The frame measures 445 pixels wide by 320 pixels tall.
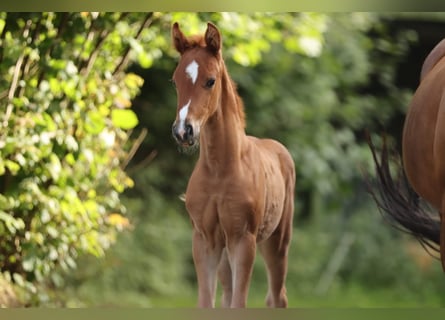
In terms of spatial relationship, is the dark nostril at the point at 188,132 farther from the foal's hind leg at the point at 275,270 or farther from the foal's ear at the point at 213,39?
the foal's hind leg at the point at 275,270

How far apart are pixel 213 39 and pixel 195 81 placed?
8.5 inches

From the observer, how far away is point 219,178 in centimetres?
442

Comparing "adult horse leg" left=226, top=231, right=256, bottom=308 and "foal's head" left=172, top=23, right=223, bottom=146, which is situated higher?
"foal's head" left=172, top=23, right=223, bottom=146

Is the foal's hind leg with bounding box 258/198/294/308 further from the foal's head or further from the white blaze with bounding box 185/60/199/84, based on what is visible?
the white blaze with bounding box 185/60/199/84

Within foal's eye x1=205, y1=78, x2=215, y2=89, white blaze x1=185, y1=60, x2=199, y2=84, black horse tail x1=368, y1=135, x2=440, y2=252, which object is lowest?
black horse tail x1=368, y1=135, x2=440, y2=252

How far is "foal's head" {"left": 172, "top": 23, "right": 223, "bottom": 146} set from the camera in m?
4.23

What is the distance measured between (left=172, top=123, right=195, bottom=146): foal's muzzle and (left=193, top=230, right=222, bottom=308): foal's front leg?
510 millimetres

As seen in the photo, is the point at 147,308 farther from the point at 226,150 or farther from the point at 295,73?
the point at 295,73

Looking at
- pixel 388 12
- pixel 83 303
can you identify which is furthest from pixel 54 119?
pixel 388 12

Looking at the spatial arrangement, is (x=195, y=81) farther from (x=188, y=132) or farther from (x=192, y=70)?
(x=188, y=132)

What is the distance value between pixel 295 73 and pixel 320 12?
43cm

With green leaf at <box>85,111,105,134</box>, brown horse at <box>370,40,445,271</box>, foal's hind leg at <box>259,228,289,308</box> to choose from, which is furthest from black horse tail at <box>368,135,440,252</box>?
green leaf at <box>85,111,105,134</box>

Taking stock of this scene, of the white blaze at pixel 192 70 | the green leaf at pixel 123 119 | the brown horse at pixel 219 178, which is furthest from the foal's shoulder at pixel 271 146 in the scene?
the green leaf at pixel 123 119

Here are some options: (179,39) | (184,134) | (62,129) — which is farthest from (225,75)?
(62,129)
